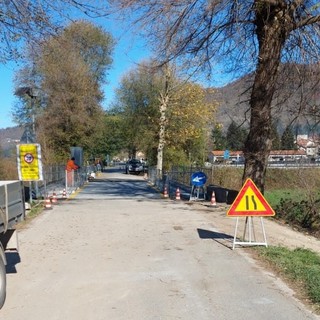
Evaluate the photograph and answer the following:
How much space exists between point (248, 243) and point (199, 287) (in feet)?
Result: 9.64

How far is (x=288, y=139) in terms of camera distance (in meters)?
17.0

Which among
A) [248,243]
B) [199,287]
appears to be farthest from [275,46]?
[199,287]

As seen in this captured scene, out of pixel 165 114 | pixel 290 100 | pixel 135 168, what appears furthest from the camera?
pixel 135 168

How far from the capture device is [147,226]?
41.3 feet

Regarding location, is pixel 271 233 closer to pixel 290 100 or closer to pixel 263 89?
pixel 290 100

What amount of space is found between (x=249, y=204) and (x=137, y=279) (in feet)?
10.1

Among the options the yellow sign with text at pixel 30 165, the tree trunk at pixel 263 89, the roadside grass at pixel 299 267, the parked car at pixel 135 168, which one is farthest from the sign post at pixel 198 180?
the parked car at pixel 135 168

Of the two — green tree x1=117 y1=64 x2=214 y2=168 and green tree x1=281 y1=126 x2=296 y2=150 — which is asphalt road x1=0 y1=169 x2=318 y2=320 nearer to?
green tree x1=281 y1=126 x2=296 y2=150

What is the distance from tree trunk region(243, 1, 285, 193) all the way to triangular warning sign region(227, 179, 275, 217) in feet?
23.7

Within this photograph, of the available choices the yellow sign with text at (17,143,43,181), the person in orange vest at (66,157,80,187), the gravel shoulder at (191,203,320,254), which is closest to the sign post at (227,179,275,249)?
the gravel shoulder at (191,203,320,254)

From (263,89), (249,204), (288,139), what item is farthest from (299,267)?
(288,139)

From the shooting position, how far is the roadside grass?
6301 millimetres

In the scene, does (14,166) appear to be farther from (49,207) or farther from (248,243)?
(248,243)

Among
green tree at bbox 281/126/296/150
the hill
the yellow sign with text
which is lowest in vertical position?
the yellow sign with text
